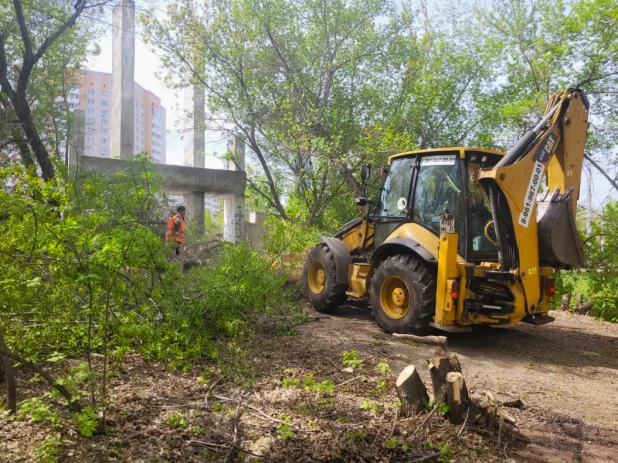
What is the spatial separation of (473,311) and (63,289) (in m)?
4.16

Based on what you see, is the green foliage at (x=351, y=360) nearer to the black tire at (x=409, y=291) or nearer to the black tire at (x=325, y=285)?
the black tire at (x=409, y=291)

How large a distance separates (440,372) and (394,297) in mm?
2905

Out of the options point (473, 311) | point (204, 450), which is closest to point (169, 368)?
point (204, 450)

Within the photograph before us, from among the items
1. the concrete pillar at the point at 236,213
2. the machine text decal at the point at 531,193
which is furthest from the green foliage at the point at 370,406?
the concrete pillar at the point at 236,213

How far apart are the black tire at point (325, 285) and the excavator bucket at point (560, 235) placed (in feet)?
9.45

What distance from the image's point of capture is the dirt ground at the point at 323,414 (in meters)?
2.91

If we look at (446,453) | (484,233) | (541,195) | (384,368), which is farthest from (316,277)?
(446,453)

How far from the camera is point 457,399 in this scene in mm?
3348

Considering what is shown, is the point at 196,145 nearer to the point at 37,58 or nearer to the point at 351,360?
the point at 37,58

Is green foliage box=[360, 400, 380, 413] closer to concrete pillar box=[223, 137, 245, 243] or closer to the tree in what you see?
the tree

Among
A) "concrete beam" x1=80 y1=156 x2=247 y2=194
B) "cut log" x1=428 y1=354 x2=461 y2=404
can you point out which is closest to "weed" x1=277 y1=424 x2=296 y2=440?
"cut log" x1=428 y1=354 x2=461 y2=404

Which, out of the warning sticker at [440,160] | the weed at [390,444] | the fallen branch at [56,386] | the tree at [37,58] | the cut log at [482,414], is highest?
the tree at [37,58]

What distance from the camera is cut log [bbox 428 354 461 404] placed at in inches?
136

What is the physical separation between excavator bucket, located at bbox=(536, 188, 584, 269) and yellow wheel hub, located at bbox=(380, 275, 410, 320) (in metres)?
1.64
